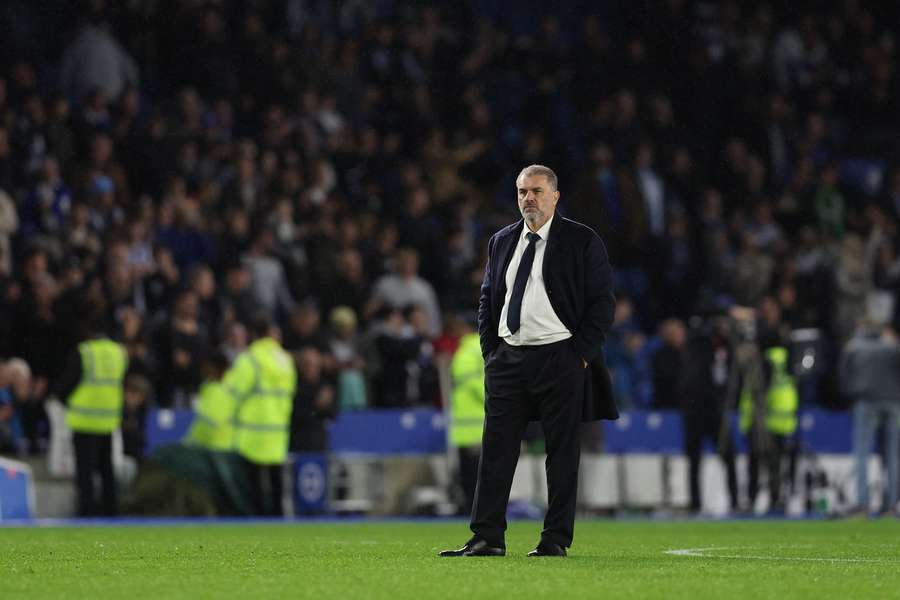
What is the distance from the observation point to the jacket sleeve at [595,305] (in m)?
10.3

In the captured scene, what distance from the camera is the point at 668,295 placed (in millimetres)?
26812

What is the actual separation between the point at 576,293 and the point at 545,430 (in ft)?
2.70

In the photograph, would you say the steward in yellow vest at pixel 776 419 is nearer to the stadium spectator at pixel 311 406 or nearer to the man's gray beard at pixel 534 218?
the stadium spectator at pixel 311 406

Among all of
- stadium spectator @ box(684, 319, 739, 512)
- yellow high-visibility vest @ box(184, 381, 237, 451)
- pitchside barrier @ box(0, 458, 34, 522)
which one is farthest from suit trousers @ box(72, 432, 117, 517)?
stadium spectator @ box(684, 319, 739, 512)

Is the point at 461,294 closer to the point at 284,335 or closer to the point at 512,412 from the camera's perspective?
the point at 284,335

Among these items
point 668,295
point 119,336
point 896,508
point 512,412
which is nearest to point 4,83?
point 119,336

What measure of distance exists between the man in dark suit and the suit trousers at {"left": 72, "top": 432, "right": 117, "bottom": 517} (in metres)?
9.56

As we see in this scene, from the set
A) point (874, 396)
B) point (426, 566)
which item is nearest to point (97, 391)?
point (874, 396)

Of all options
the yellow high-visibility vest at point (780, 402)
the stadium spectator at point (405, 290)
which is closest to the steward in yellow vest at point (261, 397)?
the stadium spectator at point (405, 290)

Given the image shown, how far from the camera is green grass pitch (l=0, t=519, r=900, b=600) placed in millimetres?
8227

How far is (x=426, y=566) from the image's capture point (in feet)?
32.0

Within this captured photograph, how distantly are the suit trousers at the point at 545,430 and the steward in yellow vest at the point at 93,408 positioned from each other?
31.6 ft

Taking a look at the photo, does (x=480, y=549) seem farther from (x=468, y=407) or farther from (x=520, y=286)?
(x=468, y=407)

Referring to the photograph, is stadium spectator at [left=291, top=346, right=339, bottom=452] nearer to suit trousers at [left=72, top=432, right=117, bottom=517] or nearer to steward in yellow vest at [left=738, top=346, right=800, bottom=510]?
suit trousers at [left=72, top=432, right=117, bottom=517]
